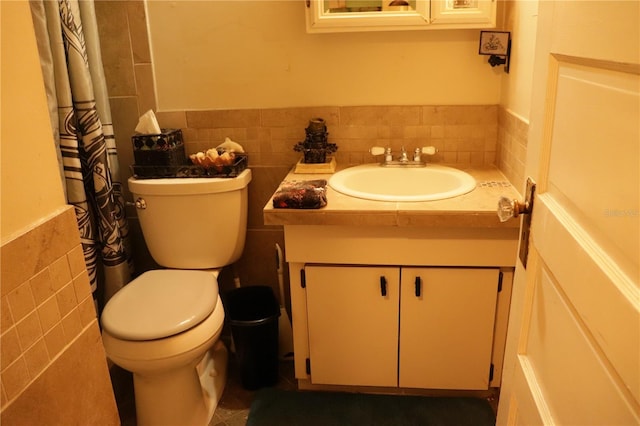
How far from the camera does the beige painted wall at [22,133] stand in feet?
2.39

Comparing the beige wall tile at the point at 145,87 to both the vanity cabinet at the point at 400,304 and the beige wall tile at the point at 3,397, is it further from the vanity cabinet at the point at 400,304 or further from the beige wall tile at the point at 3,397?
the beige wall tile at the point at 3,397

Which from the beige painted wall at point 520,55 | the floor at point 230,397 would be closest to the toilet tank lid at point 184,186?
the floor at point 230,397

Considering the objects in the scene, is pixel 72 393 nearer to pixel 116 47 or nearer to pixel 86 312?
pixel 86 312

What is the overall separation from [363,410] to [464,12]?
55.6 inches

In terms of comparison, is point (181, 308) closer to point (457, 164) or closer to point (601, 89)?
point (457, 164)

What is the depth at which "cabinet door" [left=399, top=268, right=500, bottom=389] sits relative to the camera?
1.61m

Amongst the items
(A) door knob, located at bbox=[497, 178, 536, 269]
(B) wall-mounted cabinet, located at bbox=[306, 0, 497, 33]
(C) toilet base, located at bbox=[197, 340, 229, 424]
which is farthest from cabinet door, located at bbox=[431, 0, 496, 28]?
(C) toilet base, located at bbox=[197, 340, 229, 424]

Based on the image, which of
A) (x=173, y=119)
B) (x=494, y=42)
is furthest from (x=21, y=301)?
(x=494, y=42)

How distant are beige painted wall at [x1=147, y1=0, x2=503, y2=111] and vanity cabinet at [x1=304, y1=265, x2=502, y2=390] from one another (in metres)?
0.71

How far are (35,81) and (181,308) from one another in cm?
96

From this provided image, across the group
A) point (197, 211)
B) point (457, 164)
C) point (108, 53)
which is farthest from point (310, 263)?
point (108, 53)

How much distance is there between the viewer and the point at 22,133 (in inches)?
29.9

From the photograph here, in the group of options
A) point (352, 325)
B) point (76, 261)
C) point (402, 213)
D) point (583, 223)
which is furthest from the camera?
point (352, 325)

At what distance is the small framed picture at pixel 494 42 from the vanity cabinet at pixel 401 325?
2.50 ft
